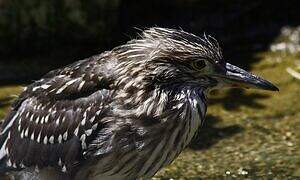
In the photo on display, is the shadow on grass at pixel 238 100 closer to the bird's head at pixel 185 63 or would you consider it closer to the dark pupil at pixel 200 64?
the bird's head at pixel 185 63

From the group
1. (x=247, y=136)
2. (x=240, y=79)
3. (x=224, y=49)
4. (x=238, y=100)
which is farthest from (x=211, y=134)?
(x=224, y=49)

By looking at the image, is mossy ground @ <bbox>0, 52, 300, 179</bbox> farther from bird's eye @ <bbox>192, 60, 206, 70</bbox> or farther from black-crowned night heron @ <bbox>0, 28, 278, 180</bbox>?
bird's eye @ <bbox>192, 60, 206, 70</bbox>

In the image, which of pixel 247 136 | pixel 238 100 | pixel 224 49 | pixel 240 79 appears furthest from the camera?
pixel 224 49

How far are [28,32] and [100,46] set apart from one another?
2.78ft

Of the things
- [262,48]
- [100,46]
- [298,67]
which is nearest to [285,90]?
[298,67]

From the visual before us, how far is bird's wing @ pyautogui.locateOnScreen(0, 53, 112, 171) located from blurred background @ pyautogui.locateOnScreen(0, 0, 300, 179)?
1.23 m

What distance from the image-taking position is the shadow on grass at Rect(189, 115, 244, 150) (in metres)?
7.48

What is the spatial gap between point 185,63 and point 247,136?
2296 millimetres

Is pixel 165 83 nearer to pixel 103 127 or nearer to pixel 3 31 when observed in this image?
pixel 103 127

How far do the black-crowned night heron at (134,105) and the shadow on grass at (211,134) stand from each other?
1.78 m

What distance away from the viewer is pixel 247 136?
7641 millimetres

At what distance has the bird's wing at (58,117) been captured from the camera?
572 centimetres

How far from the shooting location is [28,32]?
9.78m

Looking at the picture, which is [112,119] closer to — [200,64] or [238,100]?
[200,64]
